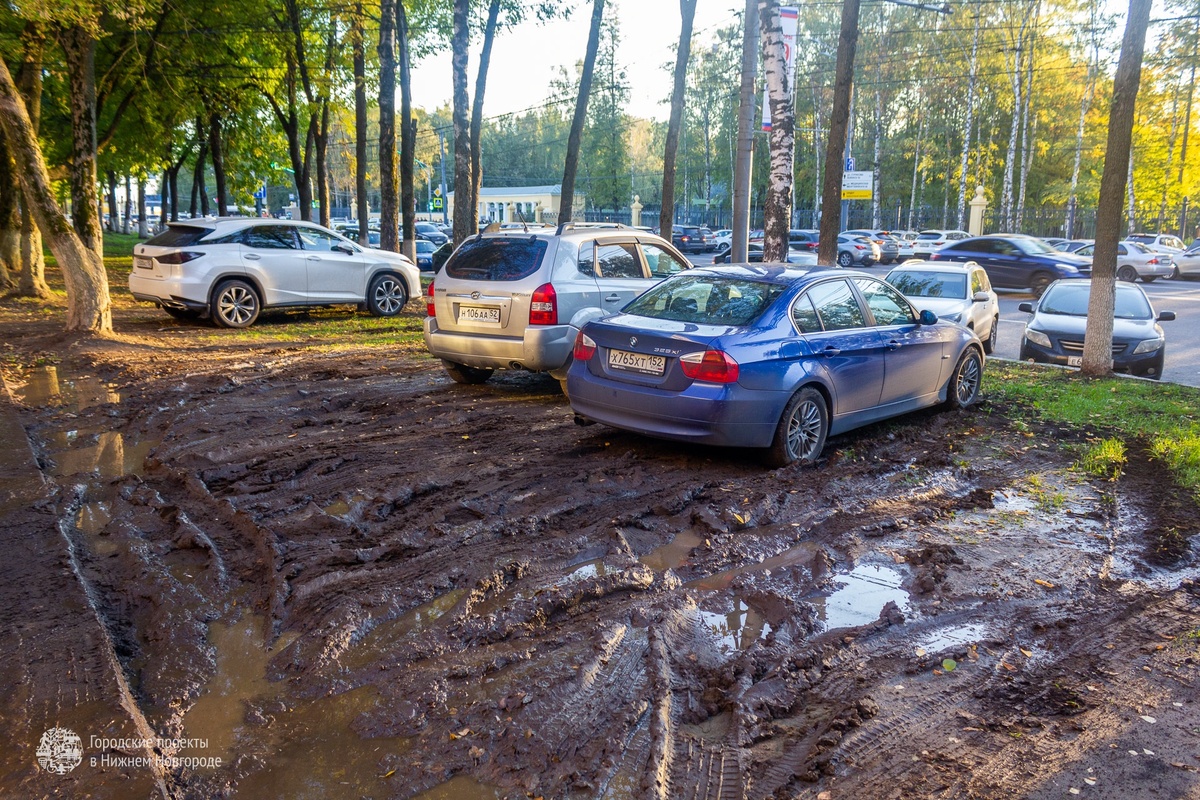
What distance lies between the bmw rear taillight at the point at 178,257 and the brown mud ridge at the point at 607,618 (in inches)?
274

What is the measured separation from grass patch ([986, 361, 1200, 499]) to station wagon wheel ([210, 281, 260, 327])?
11353 millimetres

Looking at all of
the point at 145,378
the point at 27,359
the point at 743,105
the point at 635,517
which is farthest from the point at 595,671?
the point at 743,105

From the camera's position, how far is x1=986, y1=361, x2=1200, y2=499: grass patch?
749 centimetres

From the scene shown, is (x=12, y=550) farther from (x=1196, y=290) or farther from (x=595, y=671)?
(x=1196, y=290)

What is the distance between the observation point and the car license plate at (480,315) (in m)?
9.11

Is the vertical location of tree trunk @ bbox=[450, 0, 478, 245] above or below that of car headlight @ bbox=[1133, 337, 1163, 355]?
above

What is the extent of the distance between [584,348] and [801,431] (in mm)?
1859

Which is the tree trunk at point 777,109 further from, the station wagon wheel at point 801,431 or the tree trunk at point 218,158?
the tree trunk at point 218,158

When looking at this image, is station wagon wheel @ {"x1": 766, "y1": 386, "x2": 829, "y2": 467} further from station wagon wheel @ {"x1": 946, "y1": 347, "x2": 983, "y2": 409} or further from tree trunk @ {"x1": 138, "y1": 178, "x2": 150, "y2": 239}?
tree trunk @ {"x1": 138, "y1": 178, "x2": 150, "y2": 239}

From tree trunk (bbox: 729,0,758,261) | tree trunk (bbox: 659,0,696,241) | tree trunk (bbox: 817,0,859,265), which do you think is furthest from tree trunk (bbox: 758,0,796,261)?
tree trunk (bbox: 659,0,696,241)

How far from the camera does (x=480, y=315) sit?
9.21m

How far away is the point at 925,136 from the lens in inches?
2267

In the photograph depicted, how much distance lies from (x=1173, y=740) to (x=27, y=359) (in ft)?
41.3

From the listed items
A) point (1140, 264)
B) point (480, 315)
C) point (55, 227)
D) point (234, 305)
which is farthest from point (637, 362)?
point (1140, 264)
